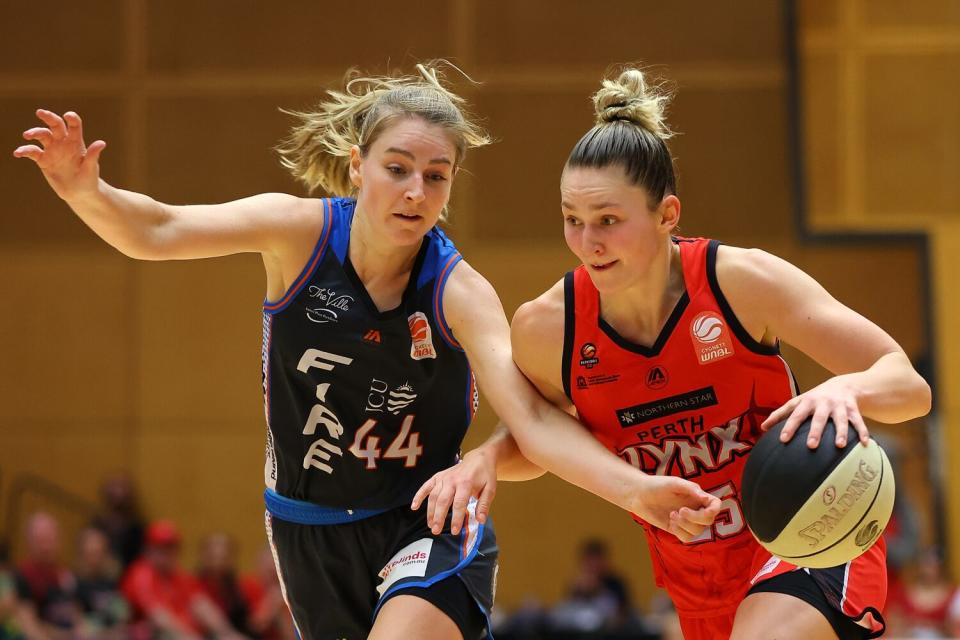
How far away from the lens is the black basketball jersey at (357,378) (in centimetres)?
428

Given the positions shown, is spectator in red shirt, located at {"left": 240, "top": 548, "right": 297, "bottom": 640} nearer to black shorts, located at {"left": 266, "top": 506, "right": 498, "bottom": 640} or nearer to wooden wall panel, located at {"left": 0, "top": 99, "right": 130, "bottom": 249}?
wooden wall panel, located at {"left": 0, "top": 99, "right": 130, "bottom": 249}

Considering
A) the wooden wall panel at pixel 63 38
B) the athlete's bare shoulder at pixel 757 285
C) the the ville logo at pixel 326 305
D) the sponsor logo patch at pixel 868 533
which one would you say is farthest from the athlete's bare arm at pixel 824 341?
the wooden wall panel at pixel 63 38

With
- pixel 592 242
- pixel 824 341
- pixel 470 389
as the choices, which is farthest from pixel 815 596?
pixel 470 389

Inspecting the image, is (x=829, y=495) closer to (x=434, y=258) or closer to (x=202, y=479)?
(x=434, y=258)

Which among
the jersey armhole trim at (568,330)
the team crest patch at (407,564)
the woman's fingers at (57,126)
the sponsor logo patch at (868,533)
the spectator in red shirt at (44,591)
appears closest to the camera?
the sponsor logo patch at (868,533)

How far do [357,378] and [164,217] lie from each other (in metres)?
0.81

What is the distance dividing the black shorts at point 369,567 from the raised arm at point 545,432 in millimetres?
431

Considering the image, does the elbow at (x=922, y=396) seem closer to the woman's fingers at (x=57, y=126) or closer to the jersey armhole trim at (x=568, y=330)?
the jersey armhole trim at (x=568, y=330)

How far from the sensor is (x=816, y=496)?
131 inches

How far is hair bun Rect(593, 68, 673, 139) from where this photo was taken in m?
3.93

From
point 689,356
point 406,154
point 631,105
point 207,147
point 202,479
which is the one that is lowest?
point 202,479

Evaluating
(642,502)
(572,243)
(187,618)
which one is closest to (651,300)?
(572,243)

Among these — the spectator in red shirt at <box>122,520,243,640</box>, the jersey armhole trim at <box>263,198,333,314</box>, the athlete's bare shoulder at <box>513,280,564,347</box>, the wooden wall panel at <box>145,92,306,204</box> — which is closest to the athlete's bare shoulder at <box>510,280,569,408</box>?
the athlete's bare shoulder at <box>513,280,564,347</box>

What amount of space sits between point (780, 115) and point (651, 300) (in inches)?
341
